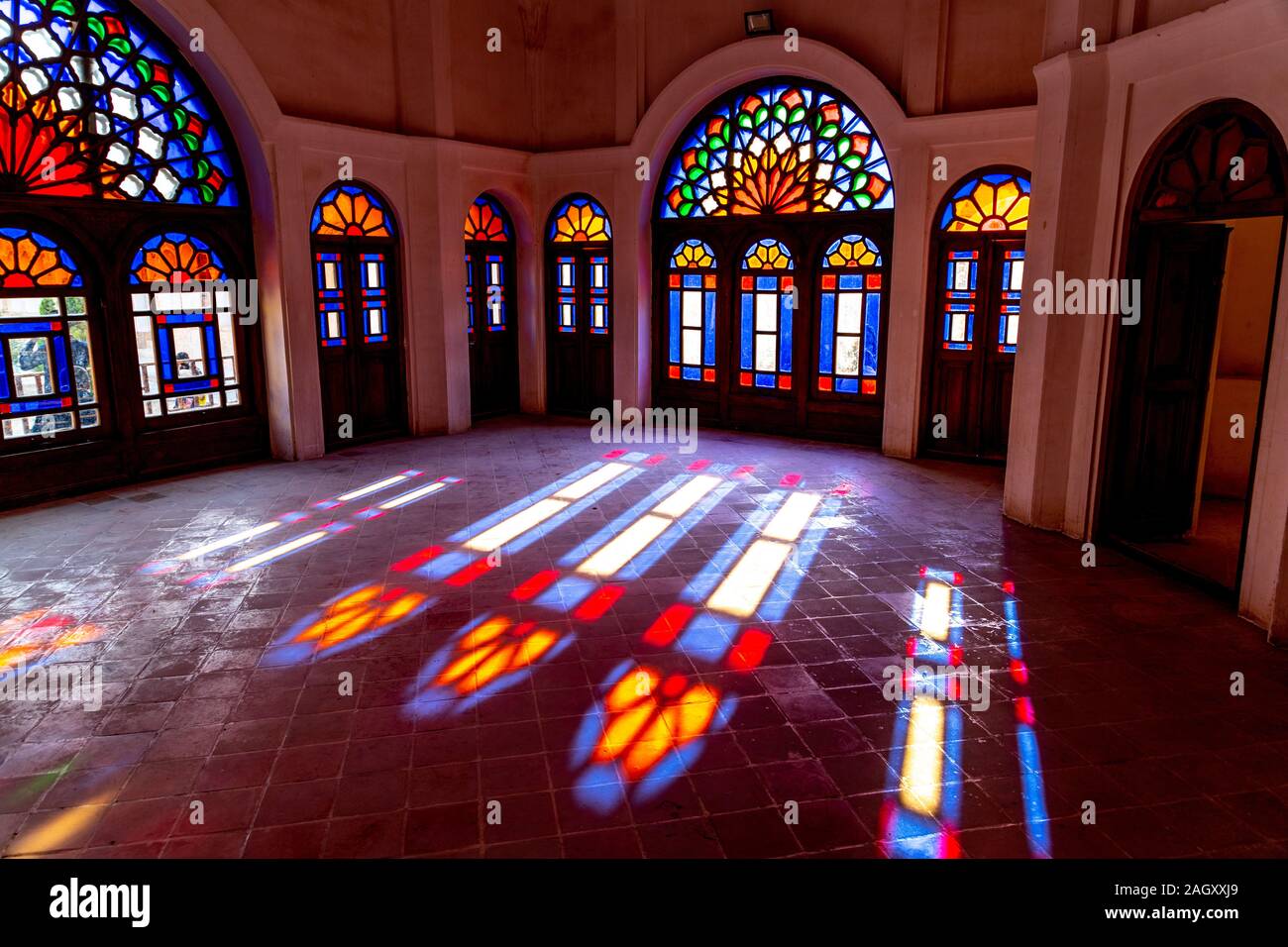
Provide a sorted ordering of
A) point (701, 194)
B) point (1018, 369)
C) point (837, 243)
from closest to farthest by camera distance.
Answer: point (1018, 369) → point (837, 243) → point (701, 194)

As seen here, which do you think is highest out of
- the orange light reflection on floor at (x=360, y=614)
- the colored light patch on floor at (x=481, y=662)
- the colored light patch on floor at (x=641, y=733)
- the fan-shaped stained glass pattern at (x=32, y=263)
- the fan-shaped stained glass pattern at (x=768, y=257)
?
the fan-shaped stained glass pattern at (x=768, y=257)

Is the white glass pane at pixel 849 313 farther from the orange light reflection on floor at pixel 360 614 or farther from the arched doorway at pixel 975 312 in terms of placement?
the orange light reflection on floor at pixel 360 614

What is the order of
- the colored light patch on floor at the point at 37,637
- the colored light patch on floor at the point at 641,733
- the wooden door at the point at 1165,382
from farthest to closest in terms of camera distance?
1. the wooden door at the point at 1165,382
2. the colored light patch on floor at the point at 37,637
3. the colored light patch on floor at the point at 641,733

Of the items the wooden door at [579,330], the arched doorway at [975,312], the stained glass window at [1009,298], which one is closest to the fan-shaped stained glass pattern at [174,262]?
the wooden door at [579,330]

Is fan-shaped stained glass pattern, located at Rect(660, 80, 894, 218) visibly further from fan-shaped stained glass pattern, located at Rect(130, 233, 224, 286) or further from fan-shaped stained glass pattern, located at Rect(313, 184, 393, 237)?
fan-shaped stained glass pattern, located at Rect(130, 233, 224, 286)

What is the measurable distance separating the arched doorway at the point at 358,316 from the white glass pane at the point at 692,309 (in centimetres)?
379

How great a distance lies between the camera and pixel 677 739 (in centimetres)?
427

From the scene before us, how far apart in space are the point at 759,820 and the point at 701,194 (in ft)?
31.4

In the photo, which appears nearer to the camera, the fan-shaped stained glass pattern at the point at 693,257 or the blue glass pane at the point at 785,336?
the blue glass pane at the point at 785,336

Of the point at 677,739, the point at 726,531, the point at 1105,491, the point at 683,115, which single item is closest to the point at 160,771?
the point at 677,739

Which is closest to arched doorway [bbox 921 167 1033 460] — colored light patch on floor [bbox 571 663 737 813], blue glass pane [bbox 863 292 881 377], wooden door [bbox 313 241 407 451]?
blue glass pane [bbox 863 292 881 377]

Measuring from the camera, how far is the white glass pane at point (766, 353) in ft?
37.9

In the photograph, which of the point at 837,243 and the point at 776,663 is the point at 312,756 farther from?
the point at 837,243

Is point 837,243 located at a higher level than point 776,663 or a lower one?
higher
